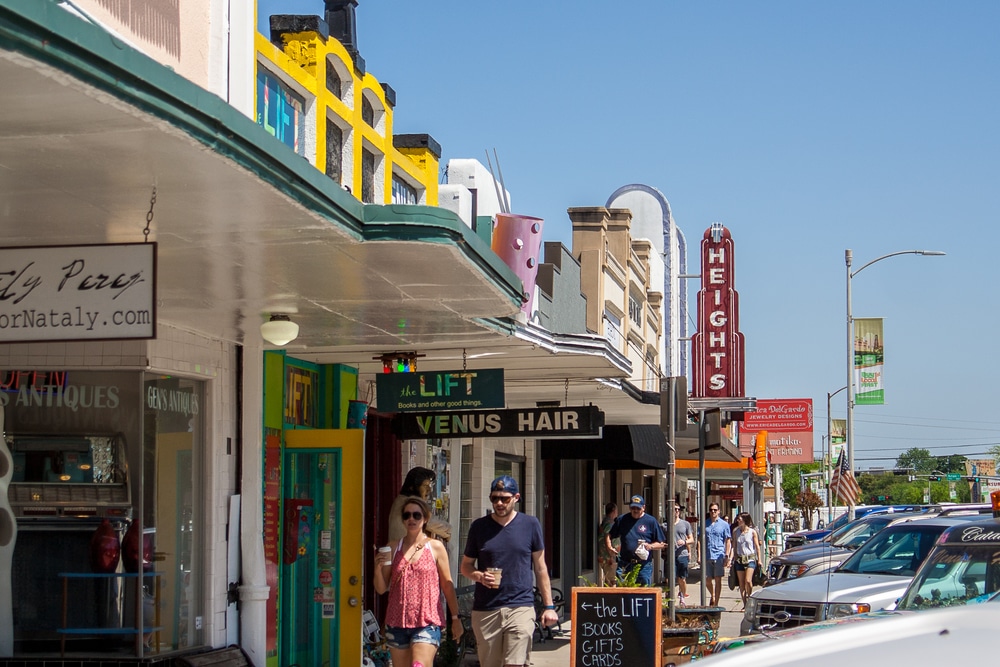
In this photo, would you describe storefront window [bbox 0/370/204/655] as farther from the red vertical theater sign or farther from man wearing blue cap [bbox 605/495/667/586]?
the red vertical theater sign

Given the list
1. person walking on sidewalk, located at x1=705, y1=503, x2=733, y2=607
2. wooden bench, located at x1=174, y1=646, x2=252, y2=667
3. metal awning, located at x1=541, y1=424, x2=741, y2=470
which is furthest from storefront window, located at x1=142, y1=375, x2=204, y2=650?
person walking on sidewalk, located at x1=705, y1=503, x2=733, y2=607

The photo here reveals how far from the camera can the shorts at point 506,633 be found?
345 inches

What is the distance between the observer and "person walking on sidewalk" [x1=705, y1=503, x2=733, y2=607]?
21.4m

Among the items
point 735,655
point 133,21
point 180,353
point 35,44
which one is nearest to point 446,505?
point 180,353

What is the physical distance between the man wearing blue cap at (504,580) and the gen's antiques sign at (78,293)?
391 centimetres

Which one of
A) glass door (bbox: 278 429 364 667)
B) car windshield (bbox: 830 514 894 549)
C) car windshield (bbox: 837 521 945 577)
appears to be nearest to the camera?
Answer: glass door (bbox: 278 429 364 667)

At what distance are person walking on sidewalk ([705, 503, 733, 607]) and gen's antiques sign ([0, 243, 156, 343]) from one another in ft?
55.6

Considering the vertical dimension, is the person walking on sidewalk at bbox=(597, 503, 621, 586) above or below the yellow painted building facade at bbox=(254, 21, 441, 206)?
below

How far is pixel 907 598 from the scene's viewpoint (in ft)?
28.3

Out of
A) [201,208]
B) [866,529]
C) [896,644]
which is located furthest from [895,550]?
[896,644]

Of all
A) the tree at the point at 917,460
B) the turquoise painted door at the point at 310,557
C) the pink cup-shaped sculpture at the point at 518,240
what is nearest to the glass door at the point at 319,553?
the turquoise painted door at the point at 310,557

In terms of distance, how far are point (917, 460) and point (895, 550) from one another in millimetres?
180577

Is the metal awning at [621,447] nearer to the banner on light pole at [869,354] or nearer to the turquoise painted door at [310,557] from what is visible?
the turquoise painted door at [310,557]

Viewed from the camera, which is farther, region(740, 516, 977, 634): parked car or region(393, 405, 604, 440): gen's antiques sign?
region(393, 405, 604, 440): gen's antiques sign
